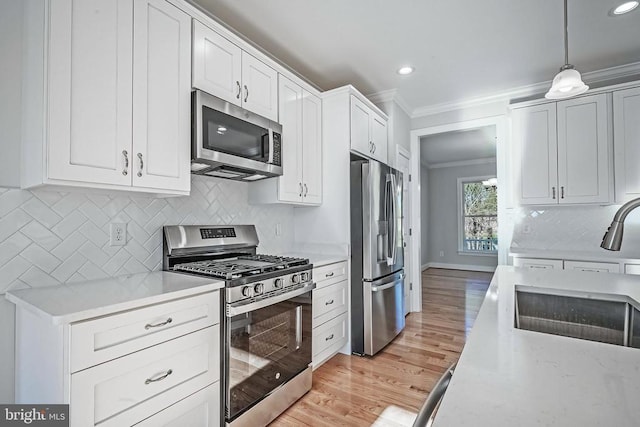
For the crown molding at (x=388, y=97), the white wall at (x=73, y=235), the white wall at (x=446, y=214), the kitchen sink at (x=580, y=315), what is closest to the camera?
the kitchen sink at (x=580, y=315)

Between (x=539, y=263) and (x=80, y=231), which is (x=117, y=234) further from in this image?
(x=539, y=263)

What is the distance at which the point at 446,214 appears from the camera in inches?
317

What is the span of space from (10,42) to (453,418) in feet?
7.30

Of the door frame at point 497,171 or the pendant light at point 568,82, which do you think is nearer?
the pendant light at point 568,82

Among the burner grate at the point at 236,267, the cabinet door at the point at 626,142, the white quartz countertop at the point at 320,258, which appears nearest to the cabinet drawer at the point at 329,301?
the white quartz countertop at the point at 320,258

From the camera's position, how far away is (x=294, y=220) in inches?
127

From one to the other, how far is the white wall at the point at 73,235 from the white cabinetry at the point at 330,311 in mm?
1010

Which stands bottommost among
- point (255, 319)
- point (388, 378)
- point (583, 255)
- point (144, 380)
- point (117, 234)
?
point (388, 378)

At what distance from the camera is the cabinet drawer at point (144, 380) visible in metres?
1.15

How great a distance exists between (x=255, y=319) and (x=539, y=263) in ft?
9.28

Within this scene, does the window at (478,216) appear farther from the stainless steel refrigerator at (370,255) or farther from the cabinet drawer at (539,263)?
the stainless steel refrigerator at (370,255)

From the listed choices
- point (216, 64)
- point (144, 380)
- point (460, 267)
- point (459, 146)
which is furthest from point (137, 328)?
point (460, 267)

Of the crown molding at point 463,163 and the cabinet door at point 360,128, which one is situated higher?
the crown molding at point 463,163

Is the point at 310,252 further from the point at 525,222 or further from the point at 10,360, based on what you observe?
the point at 525,222
